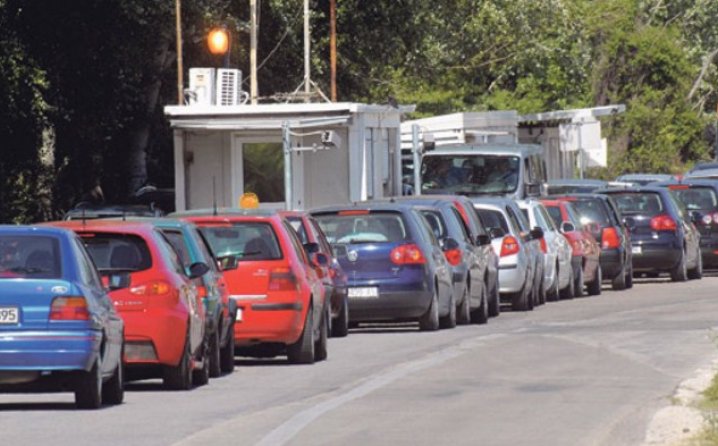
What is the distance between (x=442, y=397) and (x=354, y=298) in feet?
28.0

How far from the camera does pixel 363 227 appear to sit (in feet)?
80.3

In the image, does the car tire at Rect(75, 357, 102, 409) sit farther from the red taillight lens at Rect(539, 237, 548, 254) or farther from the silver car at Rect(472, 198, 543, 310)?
the red taillight lens at Rect(539, 237, 548, 254)

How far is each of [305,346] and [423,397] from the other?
13.4 ft

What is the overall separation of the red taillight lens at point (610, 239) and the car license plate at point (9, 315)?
21.5m

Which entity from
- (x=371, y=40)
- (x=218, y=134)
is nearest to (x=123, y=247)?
(x=218, y=134)

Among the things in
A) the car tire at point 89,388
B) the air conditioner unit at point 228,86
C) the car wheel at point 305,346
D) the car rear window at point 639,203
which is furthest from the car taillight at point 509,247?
the car tire at point 89,388

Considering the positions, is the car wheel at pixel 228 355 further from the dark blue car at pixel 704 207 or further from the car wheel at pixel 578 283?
the dark blue car at pixel 704 207

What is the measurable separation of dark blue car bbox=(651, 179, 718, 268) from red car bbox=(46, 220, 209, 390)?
23.9 metres

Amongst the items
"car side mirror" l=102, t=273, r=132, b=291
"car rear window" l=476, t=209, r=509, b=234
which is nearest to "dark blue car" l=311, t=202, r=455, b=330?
"car rear window" l=476, t=209, r=509, b=234

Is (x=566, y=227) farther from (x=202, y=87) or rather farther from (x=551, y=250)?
(x=202, y=87)

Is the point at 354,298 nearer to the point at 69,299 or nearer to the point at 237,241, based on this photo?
the point at 237,241

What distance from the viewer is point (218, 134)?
108ft

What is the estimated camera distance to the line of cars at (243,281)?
47.3 ft

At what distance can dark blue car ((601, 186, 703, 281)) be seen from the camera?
3631 centimetres
